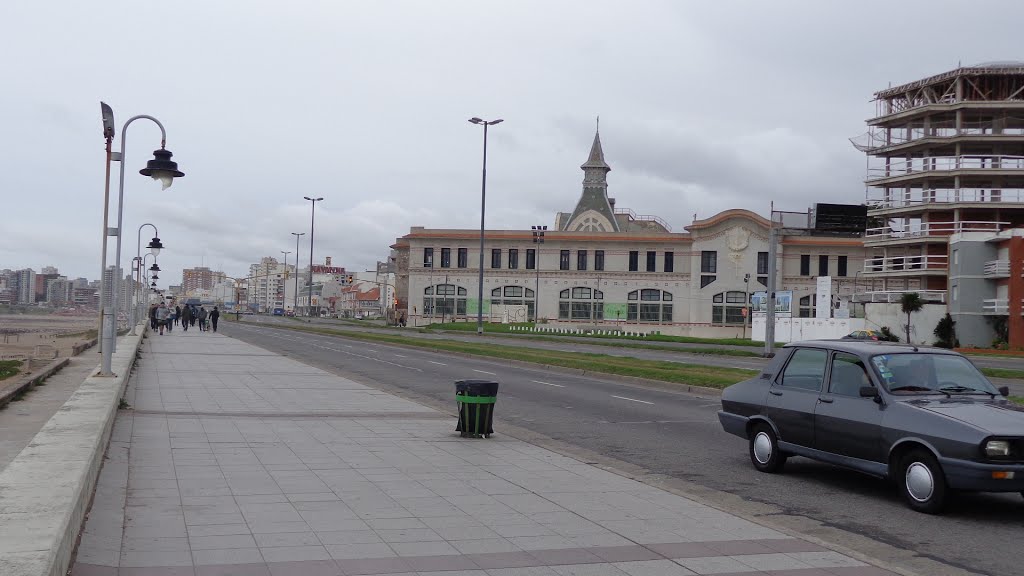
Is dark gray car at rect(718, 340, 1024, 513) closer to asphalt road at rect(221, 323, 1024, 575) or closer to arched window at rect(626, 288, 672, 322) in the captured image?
asphalt road at rect(221, 323, 1024, 575)

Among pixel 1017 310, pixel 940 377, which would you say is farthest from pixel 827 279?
pixel 940 377

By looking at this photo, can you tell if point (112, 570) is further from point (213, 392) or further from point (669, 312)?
point (669, 312)

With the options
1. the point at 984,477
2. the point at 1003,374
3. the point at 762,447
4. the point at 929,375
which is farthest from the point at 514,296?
the point at 984,477

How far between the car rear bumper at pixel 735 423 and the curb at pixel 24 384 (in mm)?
13779

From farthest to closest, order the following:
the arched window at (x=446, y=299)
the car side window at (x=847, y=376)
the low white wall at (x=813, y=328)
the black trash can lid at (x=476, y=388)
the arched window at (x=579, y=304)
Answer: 1. the arched window at (x=446, y=299)
2. the arched window at (x=579, y=304)
3. the low white wall at (x=813, y=328)
4. the black trash can lid at (x=476, y=388)
5. the car side window at (x=847, y=376)

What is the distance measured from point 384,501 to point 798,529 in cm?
367

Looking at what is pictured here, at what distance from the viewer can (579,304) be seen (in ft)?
321

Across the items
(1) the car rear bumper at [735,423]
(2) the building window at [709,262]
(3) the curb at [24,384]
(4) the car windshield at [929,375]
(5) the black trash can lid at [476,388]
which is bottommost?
(3) the curb at [24,384]

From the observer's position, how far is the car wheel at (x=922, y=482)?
338 inches

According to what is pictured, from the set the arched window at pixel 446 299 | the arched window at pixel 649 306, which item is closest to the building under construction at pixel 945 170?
the arched window at pixel 649 306

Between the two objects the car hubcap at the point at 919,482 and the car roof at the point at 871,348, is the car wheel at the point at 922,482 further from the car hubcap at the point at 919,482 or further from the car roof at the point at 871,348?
the car roof at the point at 871,348

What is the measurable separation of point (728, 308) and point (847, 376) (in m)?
86.7

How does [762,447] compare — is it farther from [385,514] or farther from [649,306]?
[649,306]

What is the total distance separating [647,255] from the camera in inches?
3819
